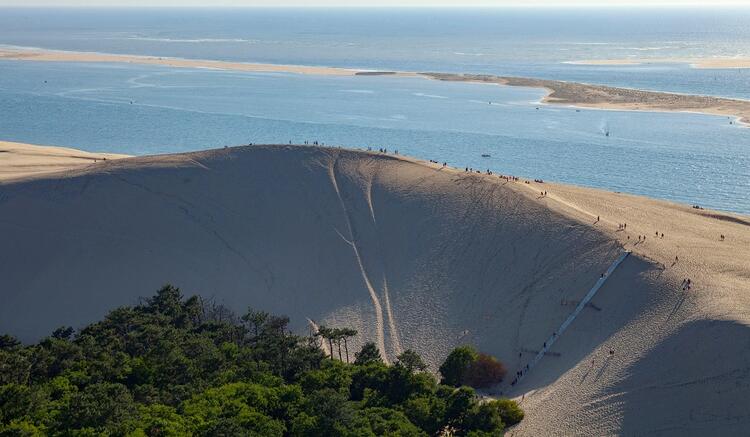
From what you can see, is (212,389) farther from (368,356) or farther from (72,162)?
(72,162)

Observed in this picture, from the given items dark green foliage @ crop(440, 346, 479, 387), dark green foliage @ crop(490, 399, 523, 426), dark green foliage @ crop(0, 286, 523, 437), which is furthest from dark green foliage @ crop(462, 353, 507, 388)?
dark green foliage @ crop(490, 399, 523, 426)

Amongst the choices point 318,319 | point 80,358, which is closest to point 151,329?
point 80,358

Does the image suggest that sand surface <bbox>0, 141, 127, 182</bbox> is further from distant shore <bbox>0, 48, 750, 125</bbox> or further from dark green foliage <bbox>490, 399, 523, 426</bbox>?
distant shore <bbox>0, 48, 750, 125</bbox>

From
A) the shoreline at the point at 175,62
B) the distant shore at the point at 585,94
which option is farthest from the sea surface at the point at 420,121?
the shoreline at the point at 175,62

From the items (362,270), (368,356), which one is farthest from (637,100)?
(368,356)

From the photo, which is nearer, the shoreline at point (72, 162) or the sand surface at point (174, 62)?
the shoreline at point (72, 162)

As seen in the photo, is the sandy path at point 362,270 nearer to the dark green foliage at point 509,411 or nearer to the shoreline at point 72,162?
the shoreline at point 72,162

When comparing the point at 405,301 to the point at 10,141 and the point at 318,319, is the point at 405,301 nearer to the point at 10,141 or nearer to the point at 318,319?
the point at 318,319
